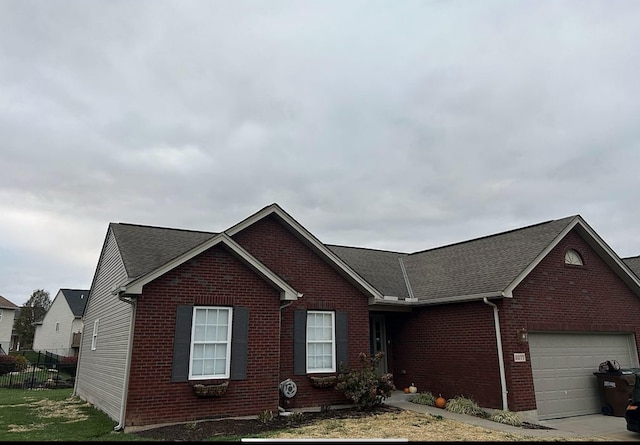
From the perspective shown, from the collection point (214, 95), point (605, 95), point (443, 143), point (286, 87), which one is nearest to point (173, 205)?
point (214, 95)

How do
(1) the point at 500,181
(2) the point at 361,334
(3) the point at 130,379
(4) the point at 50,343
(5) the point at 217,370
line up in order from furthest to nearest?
(4) the point at 50,343 → (1) the point at 500,181 → (2) the point at 361,334 → (5) the point at 217,370 → (3) the point at 130,379

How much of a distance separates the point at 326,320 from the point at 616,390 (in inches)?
325

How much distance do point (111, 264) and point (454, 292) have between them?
34.7 feet

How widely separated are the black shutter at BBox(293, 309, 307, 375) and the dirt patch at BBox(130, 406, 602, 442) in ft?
4.63

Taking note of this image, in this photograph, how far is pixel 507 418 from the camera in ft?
35.7

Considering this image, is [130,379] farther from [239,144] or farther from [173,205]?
[173,205]

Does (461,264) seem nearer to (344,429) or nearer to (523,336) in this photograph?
(523,336)

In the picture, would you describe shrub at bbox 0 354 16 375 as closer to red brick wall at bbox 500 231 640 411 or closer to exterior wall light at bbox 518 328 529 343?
red brick wall at bbox 500 231 640 411

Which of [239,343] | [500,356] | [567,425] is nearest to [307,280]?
[239,343]

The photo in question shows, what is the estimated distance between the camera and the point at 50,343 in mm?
42438

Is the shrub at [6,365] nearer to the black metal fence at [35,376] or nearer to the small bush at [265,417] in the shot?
the black metal fence at [35,376]

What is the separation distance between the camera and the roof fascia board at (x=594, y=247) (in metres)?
12.3

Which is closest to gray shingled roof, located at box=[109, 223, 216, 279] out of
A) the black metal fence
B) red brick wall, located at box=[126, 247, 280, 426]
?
red brick wall, located at box=[126, 247, 280, 426]

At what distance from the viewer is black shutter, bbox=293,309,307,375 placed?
12062mm
